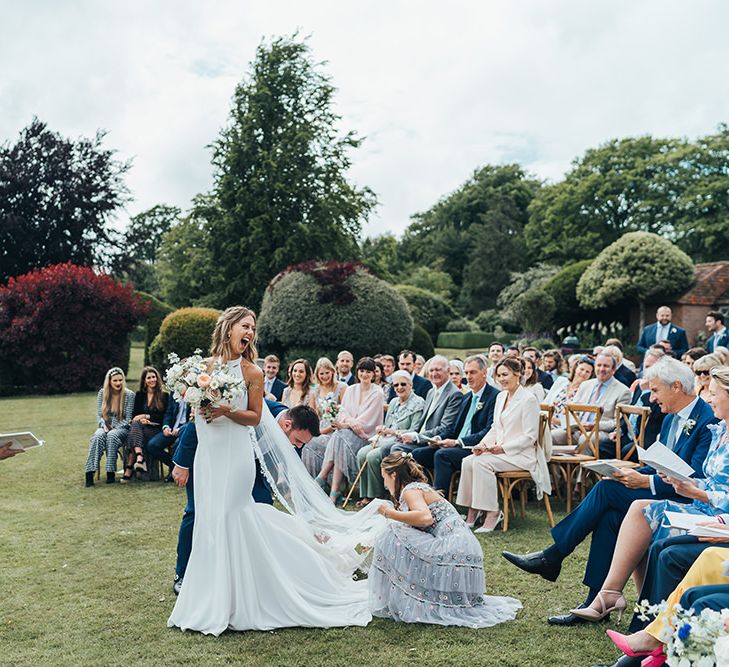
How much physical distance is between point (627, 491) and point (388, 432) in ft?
13.1

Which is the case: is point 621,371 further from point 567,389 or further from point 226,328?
point 226,328

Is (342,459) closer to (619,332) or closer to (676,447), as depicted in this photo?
(676,447)

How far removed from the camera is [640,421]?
7871mm

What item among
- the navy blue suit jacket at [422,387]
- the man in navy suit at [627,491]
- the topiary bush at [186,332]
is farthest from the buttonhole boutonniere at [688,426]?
the topiary bush at [186,332]

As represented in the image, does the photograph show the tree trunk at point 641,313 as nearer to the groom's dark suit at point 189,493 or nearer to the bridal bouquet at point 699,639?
the groom's dark suit at point 189,493

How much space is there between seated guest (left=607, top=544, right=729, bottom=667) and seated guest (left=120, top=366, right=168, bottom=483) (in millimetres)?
7656

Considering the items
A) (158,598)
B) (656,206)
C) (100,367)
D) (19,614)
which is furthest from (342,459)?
(656,206)

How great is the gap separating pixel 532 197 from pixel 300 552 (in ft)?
178

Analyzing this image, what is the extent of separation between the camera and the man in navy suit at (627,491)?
469cm

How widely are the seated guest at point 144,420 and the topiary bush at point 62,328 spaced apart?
13.3 meters

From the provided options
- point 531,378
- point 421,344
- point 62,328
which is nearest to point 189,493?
point 531,378

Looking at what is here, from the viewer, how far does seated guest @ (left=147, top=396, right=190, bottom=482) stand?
9.70 metres

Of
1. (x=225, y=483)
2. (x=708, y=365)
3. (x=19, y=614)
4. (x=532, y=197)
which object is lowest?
(x=19, y=614)

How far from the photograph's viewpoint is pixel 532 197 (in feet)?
186
